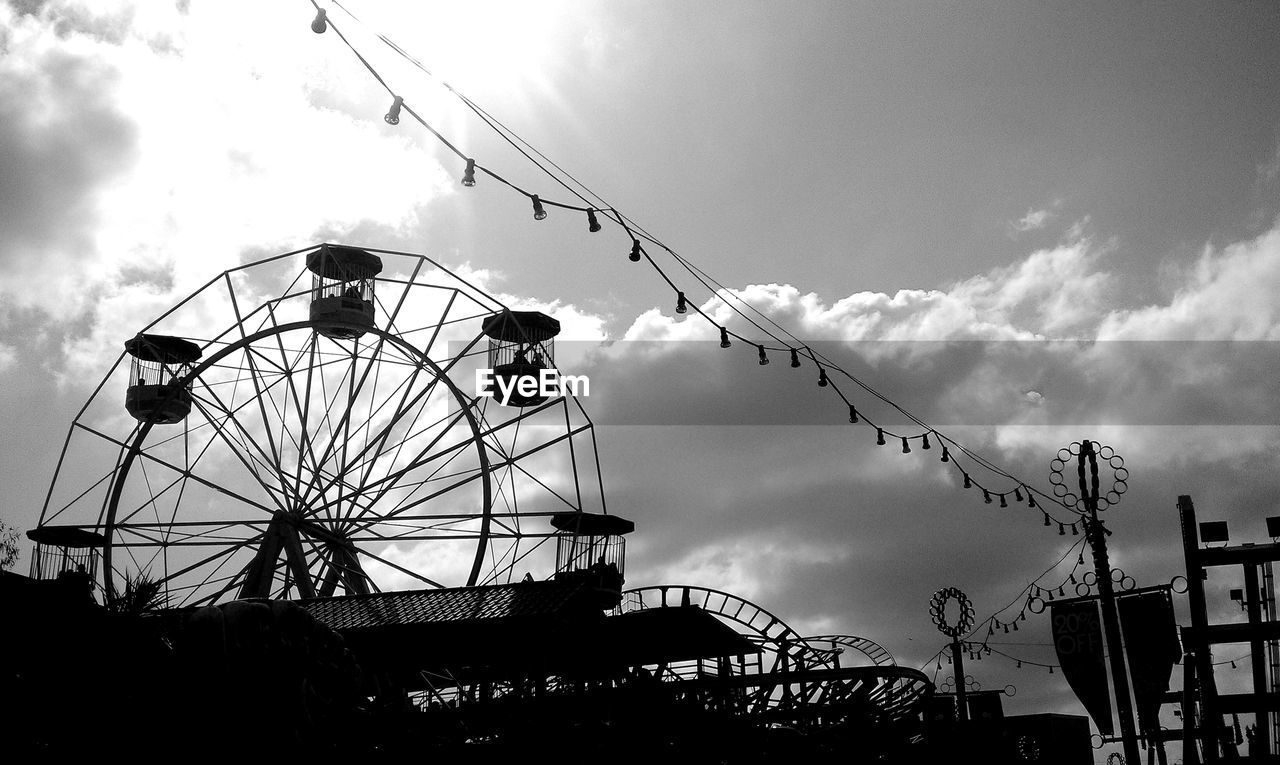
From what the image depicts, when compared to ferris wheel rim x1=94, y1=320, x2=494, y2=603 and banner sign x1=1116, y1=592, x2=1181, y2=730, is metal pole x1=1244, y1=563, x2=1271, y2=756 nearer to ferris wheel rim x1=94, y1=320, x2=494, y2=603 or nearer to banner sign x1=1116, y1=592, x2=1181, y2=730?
banner sign x1=1116, y1=592, x2=1181, y2=730

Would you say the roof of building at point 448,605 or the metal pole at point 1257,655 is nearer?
the metal pole at point 1257,655

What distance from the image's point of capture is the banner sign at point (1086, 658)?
18.1 meters

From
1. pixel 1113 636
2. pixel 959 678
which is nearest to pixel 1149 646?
pixel 1113 636

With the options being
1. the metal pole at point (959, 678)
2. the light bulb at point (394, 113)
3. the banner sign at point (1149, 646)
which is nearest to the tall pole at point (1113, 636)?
the banner sign at point (1149, 646)

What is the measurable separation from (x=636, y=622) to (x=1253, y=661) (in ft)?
35.2

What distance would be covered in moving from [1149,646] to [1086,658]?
3.83 feet

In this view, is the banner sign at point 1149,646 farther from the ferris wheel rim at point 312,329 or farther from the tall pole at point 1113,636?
the ferris wheel rim at point 312,329

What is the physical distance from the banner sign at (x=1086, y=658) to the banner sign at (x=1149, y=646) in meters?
0.64

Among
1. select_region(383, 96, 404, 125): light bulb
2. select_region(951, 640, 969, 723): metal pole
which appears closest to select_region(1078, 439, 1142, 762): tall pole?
select_region(951, 640, 969, 723): metal pole

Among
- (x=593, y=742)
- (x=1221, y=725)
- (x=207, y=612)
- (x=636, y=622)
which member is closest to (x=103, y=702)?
(x=207, y=612)

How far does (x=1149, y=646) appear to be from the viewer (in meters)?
17.7

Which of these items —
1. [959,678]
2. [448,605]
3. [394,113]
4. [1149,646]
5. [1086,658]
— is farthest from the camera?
[959,678]

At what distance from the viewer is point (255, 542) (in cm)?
2438

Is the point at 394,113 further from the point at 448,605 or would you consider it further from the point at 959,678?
the point at 959,678
